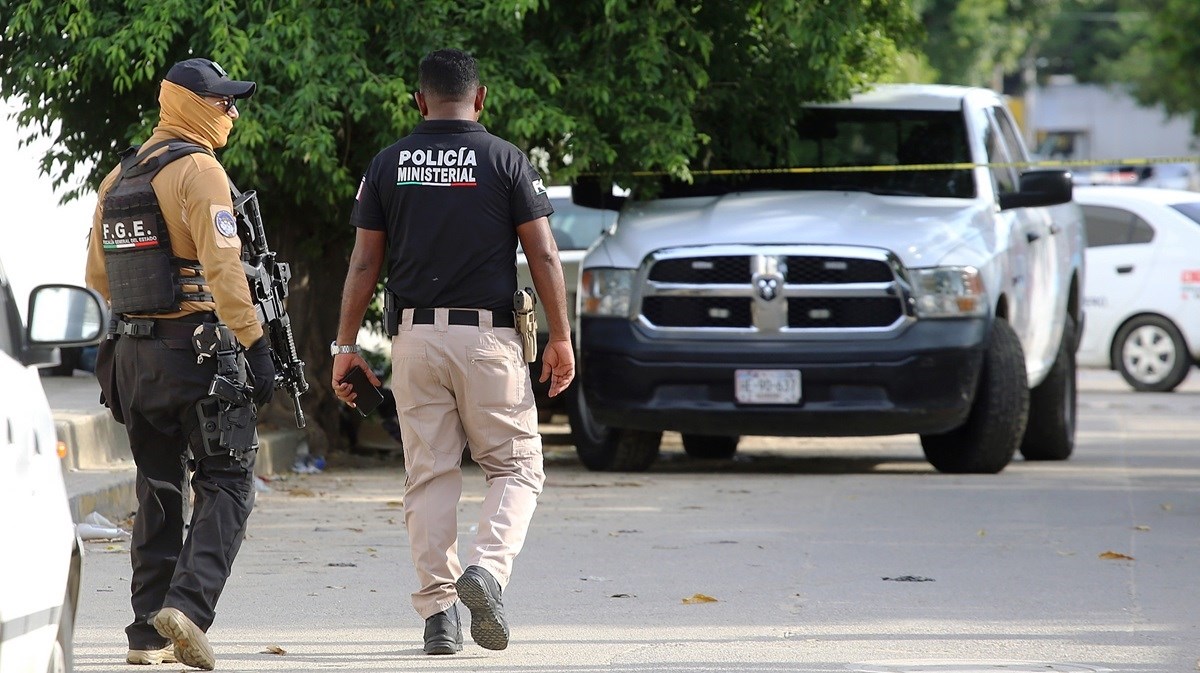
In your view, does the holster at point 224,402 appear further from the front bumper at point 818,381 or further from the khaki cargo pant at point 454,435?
the front bumper at point 818,381

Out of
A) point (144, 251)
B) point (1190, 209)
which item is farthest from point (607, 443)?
point (1190, 209)

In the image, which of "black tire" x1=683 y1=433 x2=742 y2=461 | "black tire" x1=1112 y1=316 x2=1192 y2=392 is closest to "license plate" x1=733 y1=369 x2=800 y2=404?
"black tire" x1=683 y1=433 x2=742 y2=461

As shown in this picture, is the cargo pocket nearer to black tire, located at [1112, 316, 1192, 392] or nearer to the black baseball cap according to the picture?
the black baseball cap

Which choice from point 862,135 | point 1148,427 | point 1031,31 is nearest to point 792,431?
point 862,135

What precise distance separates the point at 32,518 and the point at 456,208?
2.21 metres

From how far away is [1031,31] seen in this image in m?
50.6

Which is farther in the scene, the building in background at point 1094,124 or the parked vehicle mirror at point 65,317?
the building in background at point 1094,124

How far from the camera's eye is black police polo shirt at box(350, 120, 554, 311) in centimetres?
546

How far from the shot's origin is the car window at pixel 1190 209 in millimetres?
16328

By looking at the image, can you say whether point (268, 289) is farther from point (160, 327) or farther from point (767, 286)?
point (767, 286)

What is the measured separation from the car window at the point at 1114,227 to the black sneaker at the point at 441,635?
12.2 m

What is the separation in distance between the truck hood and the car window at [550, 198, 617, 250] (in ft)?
6.50

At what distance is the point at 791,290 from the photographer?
30.9ft

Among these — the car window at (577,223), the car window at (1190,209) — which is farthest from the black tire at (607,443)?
the car window at (1190,209)
